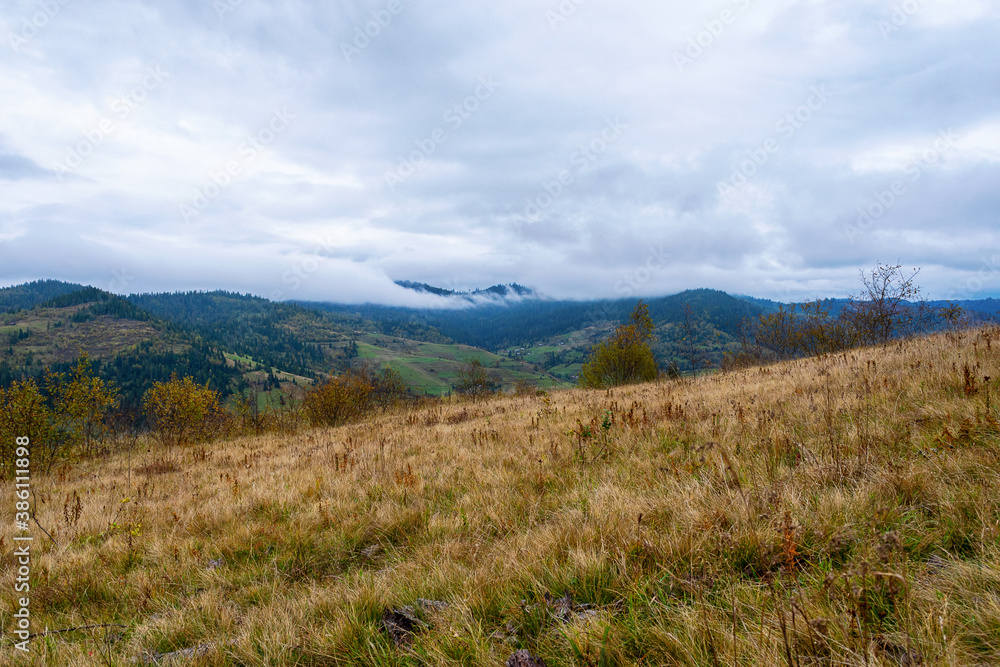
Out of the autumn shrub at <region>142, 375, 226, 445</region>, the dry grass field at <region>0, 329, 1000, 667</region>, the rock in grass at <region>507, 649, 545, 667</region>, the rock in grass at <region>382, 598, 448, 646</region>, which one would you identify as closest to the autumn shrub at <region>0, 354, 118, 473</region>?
the autumn shrub at <region>142, 375, 226, 445</region>

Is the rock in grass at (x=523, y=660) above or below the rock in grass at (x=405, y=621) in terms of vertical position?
above

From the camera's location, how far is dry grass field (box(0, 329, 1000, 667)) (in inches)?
77.5

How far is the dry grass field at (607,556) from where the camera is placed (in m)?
1.97

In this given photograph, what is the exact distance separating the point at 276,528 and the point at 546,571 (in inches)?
151

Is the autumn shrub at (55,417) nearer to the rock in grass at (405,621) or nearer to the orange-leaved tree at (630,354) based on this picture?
the rock in grass at (405,621)

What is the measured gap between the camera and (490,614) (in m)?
2.68

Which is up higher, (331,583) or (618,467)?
(618,467)

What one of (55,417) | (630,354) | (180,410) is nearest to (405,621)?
(55,417)

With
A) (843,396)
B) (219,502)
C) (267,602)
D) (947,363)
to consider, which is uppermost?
(947,363)

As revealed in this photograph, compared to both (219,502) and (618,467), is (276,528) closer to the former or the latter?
(219,502)

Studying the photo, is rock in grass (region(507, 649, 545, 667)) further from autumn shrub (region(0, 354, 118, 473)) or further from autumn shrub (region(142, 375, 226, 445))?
autumn shrub (region(142, 375, 226, 445))

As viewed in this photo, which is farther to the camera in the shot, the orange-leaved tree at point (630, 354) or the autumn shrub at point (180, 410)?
the orange-leaved tree at point (630, 354)

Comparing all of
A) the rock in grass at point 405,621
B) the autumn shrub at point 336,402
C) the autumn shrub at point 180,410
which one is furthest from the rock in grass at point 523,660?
the autumn shrub at point 180,410

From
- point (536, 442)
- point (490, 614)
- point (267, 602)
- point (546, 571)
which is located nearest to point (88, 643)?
point (267, 602)
